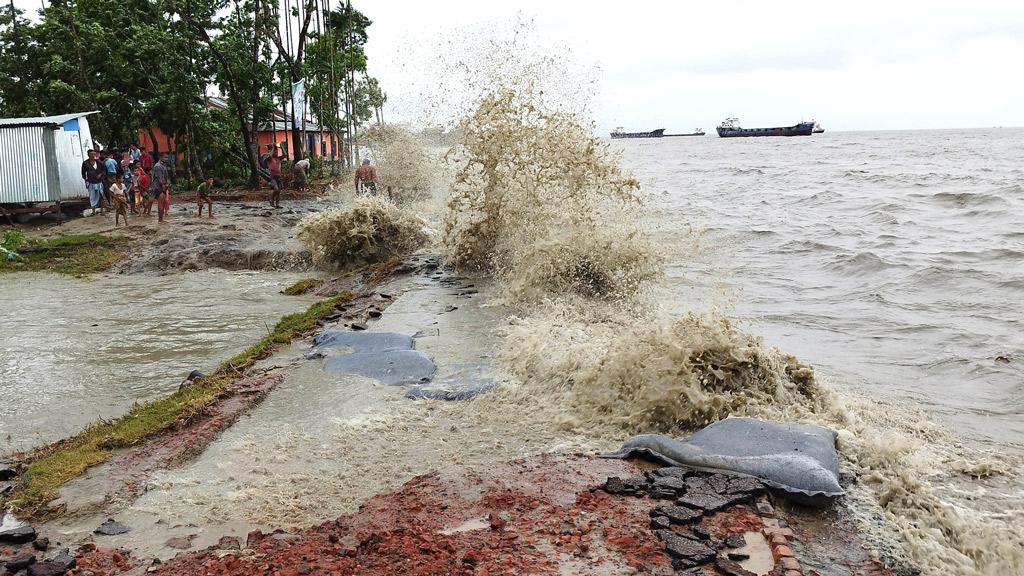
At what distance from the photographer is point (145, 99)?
83.2 feet

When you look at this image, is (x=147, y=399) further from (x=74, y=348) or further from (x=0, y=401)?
(x=74, y=348)

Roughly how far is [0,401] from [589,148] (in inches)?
345

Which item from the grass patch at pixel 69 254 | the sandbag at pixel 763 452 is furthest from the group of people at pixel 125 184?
the sandbag at pixel 763 452

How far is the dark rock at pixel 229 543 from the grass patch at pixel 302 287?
26.7 feet

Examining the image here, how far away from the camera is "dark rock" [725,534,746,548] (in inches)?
147

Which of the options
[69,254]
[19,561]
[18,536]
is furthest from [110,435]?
[69,254]

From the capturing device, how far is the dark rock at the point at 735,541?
3729 mm

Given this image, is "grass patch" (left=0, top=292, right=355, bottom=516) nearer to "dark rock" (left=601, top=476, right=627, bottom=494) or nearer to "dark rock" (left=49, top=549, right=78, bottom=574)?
"dark rock" (left=49, top=549, right=78, bottom=574)

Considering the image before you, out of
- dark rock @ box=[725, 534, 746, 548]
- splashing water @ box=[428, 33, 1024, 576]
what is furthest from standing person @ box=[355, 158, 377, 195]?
dark rock @ box=[725, 534, 746, 548]

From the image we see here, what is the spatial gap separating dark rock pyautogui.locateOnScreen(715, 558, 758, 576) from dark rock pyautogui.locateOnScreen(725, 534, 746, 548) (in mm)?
153

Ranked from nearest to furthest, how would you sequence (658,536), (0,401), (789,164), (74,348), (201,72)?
(658,536) → (0,401) → (74,348) → (201,72) → (789,164)

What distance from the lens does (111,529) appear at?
4.39 meters

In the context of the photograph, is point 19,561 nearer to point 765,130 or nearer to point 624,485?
point 624,485

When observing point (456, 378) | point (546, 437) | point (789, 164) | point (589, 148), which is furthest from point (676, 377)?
point (789, 164)
